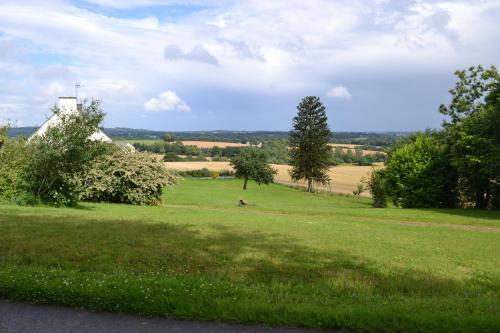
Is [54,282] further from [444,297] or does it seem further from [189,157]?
[189,157]

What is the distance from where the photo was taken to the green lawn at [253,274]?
583cm

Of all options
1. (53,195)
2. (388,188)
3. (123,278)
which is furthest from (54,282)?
(388,188)

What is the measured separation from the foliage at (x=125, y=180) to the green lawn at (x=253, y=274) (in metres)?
14.6

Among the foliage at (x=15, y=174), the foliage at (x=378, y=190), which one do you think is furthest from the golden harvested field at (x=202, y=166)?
the foliage at (x=15, y=174)

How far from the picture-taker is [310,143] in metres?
73.1

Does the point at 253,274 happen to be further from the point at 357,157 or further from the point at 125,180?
the point at 357,157

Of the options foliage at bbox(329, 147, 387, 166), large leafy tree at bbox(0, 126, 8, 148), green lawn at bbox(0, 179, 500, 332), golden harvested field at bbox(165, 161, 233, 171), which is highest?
large leafy tree at bbox(0, 126, 8, 148)

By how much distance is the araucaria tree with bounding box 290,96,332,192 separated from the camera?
7281 cm

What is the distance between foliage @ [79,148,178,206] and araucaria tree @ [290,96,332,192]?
146ft

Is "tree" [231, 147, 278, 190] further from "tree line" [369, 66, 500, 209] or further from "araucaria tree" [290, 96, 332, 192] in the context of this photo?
"tree line" [369, 66, 500, 209]

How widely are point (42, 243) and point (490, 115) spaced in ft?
103

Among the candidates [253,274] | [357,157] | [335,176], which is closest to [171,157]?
[335,176]

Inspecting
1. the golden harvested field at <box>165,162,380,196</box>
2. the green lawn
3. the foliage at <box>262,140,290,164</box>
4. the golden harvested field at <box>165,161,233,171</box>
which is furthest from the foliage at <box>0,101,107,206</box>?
the foliage at <box>262,140,290,164</box>

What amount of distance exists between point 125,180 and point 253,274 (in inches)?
897
